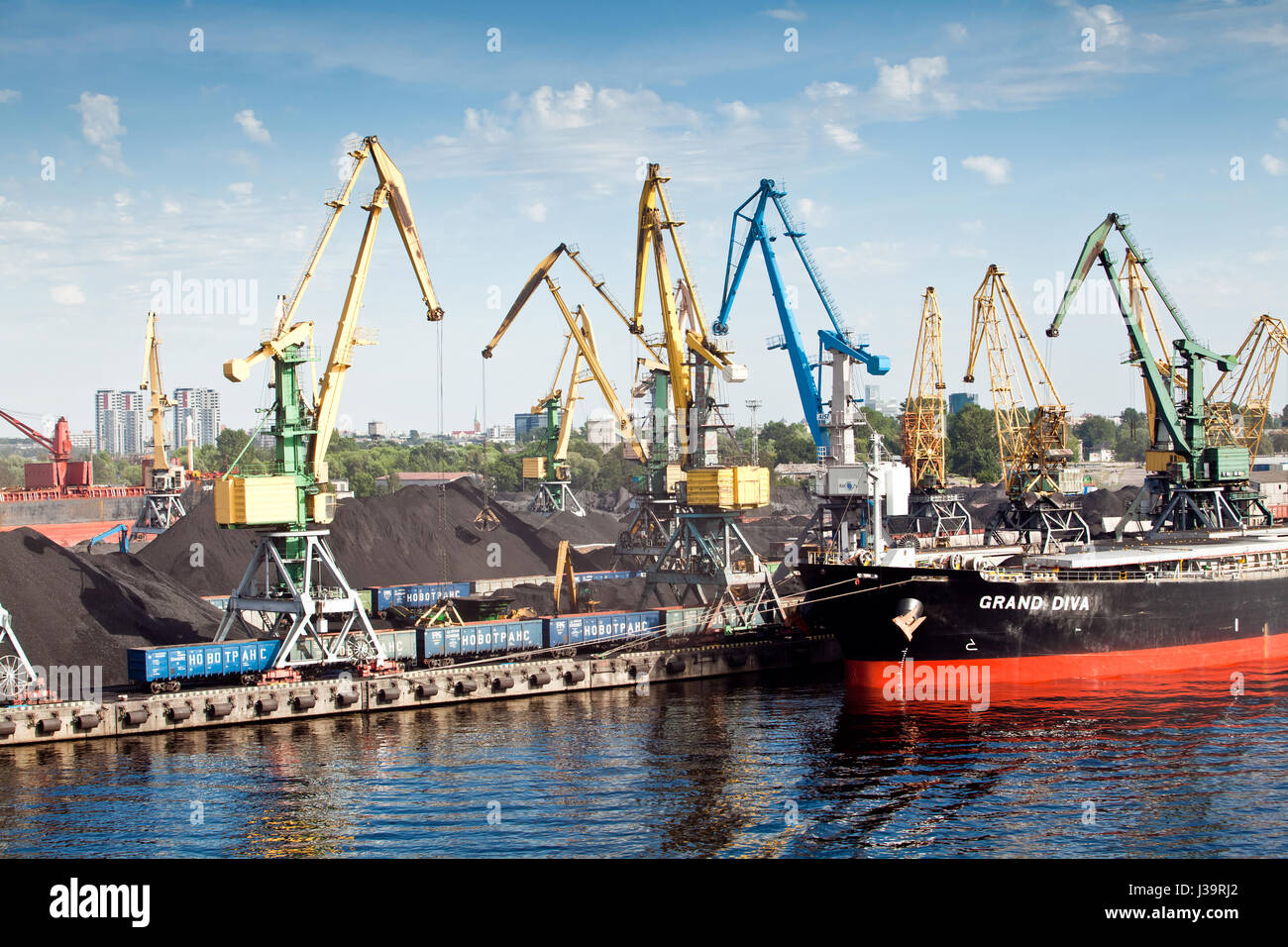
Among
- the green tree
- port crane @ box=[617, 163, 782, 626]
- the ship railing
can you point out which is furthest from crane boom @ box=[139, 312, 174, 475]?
the green tree

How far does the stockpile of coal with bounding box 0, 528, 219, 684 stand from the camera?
5100 cm

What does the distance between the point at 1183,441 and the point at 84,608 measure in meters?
68.8

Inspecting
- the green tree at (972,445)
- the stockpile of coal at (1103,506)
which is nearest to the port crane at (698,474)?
the stockpile of coal at (1103,506)

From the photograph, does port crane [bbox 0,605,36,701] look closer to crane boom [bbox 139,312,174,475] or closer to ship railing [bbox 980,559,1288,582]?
ship railing [bbox 980,559,1288,582]

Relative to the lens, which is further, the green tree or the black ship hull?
the green tree

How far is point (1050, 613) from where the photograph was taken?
54.0 m

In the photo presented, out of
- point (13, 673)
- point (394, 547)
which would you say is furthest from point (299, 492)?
point (394, 547)

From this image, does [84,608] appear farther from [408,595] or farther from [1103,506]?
[1103,506]

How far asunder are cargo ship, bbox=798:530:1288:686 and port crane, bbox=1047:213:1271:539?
13702 mm

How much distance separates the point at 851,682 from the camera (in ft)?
177

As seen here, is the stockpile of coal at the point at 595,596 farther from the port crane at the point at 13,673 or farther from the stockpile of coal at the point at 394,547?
the port crane at the point at 13,673
